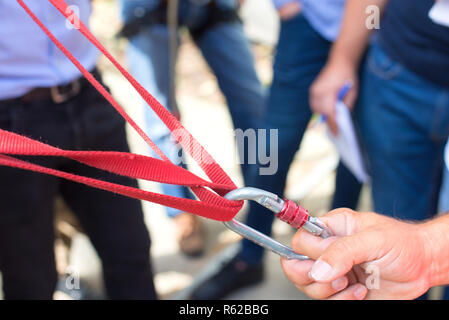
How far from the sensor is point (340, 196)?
1.91m

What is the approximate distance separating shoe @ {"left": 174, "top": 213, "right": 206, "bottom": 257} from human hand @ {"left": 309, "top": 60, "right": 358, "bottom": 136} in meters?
0.85

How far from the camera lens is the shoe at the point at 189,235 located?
2117 mm

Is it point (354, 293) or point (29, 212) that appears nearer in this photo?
point (354, 293)

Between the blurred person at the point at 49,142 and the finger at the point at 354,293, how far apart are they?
25.6 inches

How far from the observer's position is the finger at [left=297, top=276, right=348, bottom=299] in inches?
29.5

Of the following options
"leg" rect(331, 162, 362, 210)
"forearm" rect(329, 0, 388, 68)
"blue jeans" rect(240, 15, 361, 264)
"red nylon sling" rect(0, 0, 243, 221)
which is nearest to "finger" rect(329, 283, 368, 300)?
"red nylon sling" rect(0, 0, 243, 221)

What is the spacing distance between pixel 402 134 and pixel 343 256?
709mm

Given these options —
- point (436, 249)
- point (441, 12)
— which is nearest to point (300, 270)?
point (436, 249)

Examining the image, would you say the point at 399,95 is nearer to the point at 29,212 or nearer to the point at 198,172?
the point at 29,212

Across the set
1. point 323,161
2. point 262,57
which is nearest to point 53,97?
point 323,161

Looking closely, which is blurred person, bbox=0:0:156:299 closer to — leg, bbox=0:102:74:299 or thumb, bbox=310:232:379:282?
leg, bbox=0:102:74:299

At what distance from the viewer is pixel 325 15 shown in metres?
1.54

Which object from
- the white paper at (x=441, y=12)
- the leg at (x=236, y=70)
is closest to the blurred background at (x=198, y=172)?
the leg at (x=236, y=70)
